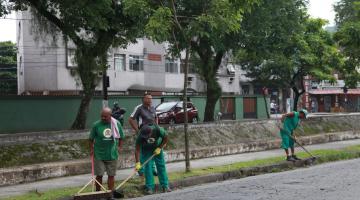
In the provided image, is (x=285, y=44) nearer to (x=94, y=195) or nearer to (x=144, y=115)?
(x=144, y=115)

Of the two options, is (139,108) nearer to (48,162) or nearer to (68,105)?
(48,162)

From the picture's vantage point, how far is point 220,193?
9.88 m

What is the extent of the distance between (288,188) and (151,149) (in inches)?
107

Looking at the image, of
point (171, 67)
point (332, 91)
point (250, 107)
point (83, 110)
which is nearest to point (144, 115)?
point (83, 110)

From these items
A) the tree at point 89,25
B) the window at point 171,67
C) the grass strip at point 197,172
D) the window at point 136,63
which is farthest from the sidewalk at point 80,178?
the window at point 171,67

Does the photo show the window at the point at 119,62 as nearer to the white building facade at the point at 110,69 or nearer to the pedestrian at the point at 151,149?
the white building facade at the point at 110,69

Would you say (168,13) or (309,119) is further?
(309,119)

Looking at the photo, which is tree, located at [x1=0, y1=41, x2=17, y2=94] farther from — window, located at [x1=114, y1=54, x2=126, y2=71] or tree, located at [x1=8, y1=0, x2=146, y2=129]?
tree, located at [x1=8, y1=0, x2=146, y2=129]

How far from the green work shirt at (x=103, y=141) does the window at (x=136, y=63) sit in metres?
40.7

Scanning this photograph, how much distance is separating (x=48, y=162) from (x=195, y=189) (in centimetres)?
446

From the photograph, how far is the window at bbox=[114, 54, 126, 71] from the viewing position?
48.6 m

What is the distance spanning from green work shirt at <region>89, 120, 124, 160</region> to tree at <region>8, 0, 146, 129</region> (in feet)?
32.5

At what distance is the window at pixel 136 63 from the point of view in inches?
1979

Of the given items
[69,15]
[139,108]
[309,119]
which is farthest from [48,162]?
[309,119]
